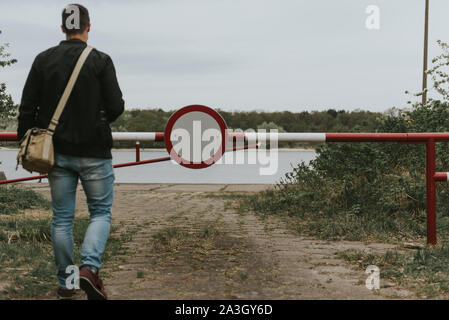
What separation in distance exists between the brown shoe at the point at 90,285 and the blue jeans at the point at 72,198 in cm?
14

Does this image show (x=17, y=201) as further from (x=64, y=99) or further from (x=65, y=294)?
(x=64, y=99)

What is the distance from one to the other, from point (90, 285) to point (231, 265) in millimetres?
1382

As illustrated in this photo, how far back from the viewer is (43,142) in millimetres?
2955

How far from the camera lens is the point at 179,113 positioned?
13.5 ft

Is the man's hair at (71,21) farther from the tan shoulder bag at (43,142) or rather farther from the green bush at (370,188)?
the green bush at (370,188)

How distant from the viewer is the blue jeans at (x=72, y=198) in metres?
3.07

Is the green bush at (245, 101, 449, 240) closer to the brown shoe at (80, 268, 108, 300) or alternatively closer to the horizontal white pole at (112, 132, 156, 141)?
the horizontal white pole at (112, 132, 156, 141)

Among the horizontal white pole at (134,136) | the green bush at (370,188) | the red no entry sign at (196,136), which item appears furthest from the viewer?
the green bush at (370,188)

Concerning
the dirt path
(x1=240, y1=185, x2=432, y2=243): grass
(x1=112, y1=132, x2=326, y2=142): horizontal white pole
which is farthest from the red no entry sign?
(x1=240, y1=185, x2=432, y2=243): grass

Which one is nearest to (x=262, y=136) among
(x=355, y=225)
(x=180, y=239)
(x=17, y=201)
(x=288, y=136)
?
(x=288, y=136)

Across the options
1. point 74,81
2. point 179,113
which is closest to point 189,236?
point 179,113

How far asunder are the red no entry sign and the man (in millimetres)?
1030

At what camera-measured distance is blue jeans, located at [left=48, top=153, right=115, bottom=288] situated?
3.07 metres

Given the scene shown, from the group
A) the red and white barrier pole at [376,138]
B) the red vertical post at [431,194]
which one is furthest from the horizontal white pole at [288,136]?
the red vertical post at [431,194]
